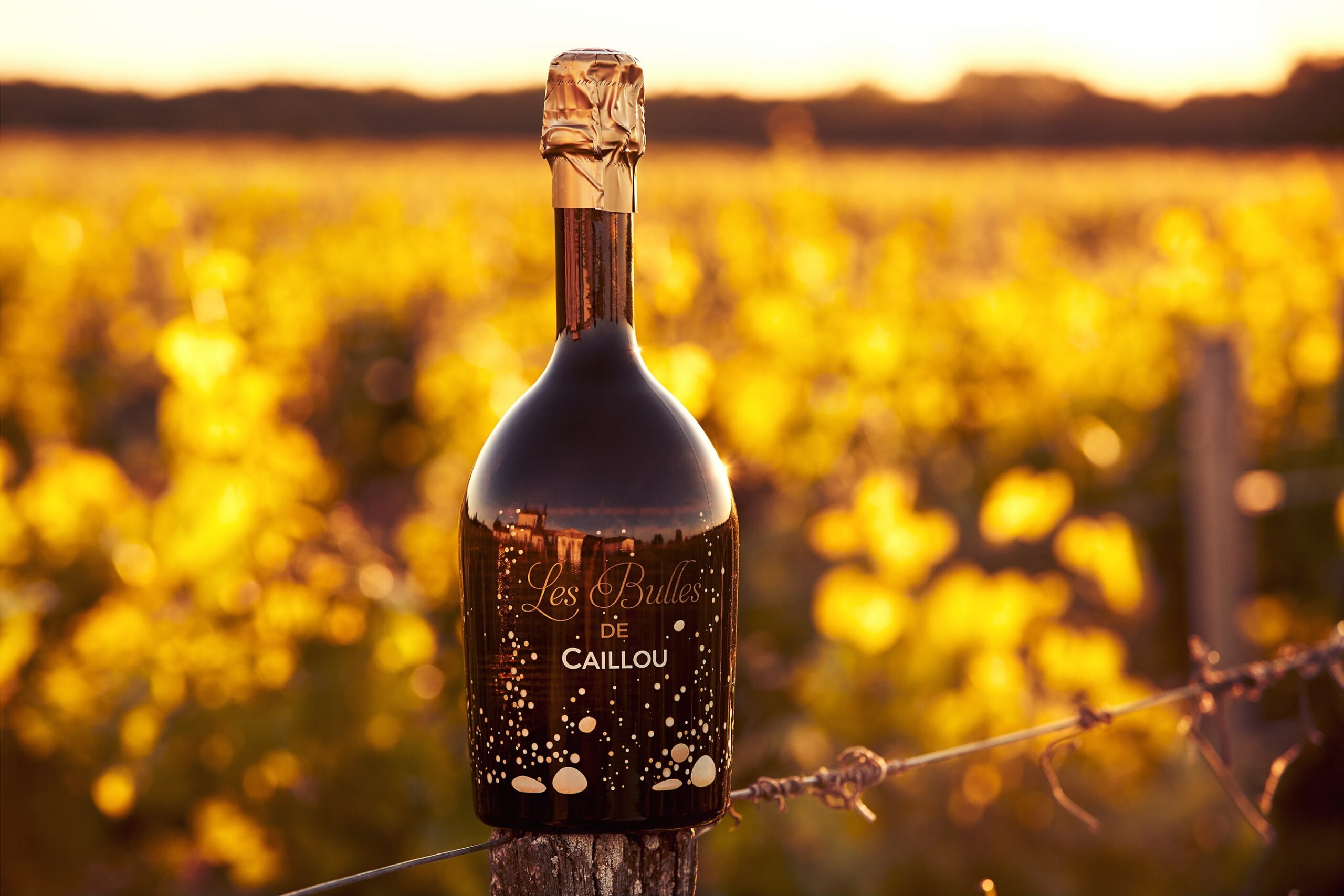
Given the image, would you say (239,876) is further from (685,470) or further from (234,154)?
(234,154)

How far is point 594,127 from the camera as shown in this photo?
106cm

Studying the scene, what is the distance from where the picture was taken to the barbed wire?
4.46ft

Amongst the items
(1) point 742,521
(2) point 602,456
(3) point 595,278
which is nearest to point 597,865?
(2) point 602,456

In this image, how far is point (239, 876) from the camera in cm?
336

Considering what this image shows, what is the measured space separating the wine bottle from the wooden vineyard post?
1.0 inches

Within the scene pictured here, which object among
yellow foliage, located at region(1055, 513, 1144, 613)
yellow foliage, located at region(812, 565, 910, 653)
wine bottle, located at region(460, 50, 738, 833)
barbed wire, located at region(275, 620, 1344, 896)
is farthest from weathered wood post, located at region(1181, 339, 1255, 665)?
wine bottle, located at region(460, 50, 738, 833)

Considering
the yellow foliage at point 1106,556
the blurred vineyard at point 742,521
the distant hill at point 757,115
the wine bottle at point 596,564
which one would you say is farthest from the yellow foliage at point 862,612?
the distant hill at point 757,115

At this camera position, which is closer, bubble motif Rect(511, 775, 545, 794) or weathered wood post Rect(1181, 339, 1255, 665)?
bubble motif Rect(511, 775, 545, 794)

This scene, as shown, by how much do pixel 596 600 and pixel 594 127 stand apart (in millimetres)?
354

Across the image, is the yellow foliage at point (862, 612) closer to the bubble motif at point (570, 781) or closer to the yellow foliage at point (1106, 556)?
the yellow foliage at point (1106, 556)

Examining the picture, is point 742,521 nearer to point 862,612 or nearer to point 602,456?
point 862,612

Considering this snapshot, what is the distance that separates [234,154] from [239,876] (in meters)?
24.0

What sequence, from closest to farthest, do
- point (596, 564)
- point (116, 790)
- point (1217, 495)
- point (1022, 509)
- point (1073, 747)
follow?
point (596, 564), point (1073, 747), point (116, 790), point (1022, 509), point (1217, 495)

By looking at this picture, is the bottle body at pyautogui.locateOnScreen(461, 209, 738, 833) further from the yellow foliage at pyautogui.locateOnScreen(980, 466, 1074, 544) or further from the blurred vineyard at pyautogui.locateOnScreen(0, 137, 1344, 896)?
the yellow foliage at pyautogui.locateOnScreen(980, 466, 1074, 544)
